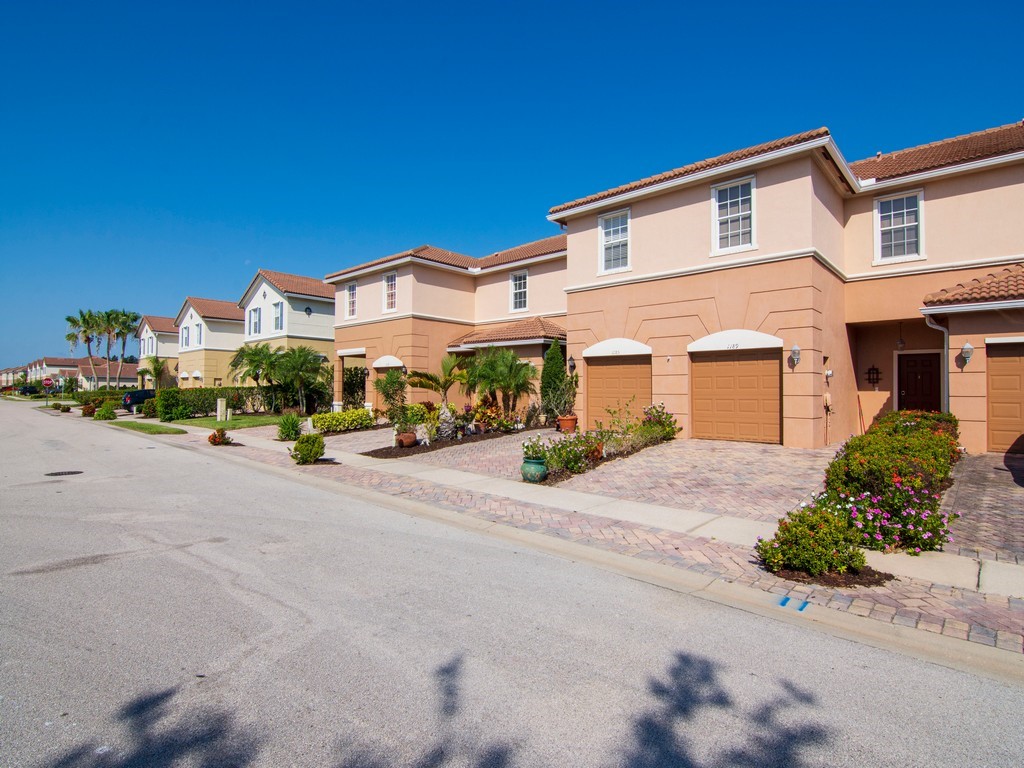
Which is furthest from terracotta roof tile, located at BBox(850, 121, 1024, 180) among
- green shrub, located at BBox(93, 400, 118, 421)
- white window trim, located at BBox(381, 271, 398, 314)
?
green shrub, located at BBox(93, 400, 118, 421)

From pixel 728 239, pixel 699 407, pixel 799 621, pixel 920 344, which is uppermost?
pixel 728 239

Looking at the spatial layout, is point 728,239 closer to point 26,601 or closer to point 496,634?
point 496,634

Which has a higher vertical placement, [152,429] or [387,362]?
[387,362]

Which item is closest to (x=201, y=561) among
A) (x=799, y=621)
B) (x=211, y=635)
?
(x=211, y=635)

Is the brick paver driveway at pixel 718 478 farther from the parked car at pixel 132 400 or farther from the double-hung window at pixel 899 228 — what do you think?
the parked car at pixel 132 400

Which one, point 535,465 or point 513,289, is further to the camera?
point 513,289

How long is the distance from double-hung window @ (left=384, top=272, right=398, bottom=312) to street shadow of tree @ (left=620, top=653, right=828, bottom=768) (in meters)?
22.9

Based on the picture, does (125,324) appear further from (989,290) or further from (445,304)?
(989,290)

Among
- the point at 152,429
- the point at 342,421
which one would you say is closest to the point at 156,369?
the point at 152,429

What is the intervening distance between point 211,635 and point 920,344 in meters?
18.5

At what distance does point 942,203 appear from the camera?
14.8 m

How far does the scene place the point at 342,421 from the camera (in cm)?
2112

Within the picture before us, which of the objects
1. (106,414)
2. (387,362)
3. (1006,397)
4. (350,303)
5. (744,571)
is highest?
(350,303)

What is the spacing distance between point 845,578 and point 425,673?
450cm
